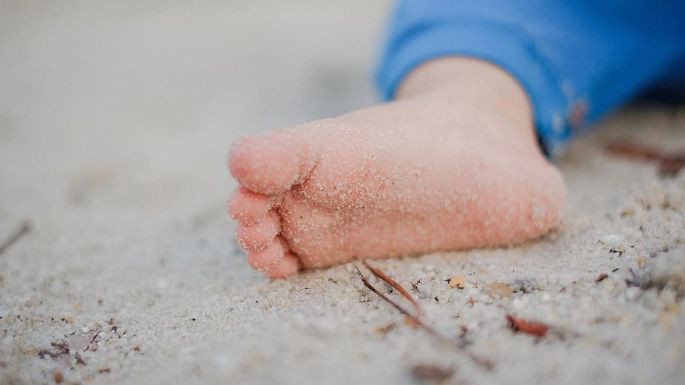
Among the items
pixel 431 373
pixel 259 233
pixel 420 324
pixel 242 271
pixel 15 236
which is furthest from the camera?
pixel 15 236

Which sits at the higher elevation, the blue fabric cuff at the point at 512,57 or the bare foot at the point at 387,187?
the blue fabric cuff at the point at 512,57

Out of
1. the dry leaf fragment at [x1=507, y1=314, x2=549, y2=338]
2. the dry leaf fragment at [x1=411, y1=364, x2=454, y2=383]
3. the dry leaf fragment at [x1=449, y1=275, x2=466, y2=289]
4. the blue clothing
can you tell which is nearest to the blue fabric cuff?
the blue clothing

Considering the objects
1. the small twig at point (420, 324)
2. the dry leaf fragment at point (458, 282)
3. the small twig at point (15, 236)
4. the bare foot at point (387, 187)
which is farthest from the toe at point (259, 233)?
the small twig at point (15, 236)

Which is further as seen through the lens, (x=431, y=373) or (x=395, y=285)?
(x=395, y=285)

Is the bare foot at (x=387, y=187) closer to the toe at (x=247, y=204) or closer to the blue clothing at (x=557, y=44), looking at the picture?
the toe at (x=247, y=204)

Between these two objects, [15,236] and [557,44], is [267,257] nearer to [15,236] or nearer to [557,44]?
[15,236]

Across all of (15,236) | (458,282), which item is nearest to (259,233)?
(458,282)

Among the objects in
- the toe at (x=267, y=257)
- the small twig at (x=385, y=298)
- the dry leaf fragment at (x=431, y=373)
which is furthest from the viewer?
the toe at (x=267, y=257)
